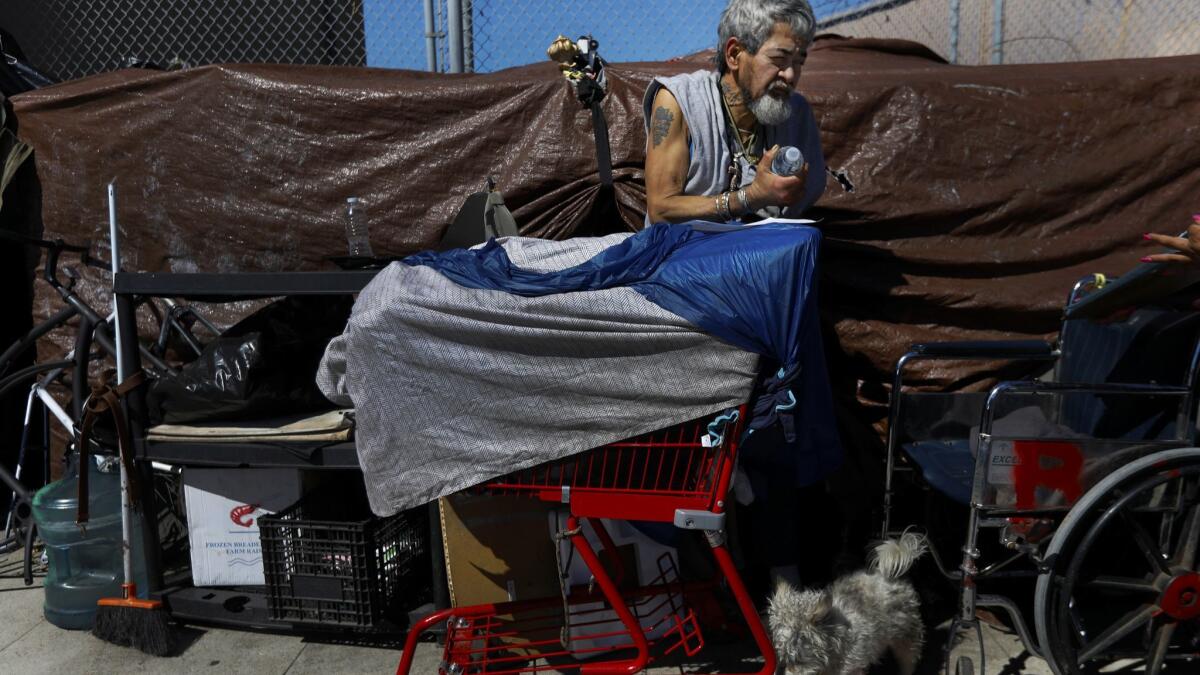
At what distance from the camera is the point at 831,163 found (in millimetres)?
3799

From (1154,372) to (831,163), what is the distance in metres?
1.46

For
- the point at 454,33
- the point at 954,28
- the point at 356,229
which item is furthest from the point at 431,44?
the point at 954,28

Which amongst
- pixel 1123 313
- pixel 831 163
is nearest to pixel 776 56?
pixel 831 163

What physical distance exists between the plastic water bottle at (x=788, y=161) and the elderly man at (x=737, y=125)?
4 cm

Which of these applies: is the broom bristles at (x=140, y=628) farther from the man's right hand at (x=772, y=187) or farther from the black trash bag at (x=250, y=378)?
the man's right hand at (x=772, y=187)

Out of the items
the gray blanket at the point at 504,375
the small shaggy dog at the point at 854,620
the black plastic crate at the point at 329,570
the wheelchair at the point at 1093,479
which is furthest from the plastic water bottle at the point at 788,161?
the black plastic crate at the point at 329,570

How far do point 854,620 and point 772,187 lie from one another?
135cm

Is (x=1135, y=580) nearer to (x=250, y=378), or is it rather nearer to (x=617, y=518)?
(x=617, y=518)

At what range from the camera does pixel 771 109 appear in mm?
3059

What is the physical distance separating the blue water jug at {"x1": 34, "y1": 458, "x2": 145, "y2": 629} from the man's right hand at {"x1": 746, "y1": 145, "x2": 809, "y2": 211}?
2691 millimetres

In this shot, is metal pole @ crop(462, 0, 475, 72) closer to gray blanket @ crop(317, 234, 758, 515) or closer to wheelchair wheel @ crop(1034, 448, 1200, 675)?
gray blanket @ crop(317, 234, 758, 515)

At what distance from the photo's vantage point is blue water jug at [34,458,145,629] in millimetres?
3520

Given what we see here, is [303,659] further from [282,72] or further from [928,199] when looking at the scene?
[928,199]

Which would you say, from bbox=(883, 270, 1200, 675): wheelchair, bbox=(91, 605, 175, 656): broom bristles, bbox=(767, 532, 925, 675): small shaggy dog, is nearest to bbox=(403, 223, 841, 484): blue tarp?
bbox=(767, 532, 925, 675): small shaggy dog
